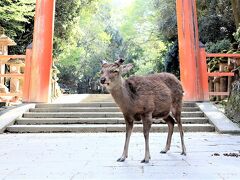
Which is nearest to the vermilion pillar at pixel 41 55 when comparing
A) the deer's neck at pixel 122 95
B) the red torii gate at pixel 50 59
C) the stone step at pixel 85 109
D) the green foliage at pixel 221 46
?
the red torii gate at pixel 50 59

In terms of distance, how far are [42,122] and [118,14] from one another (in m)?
37.7

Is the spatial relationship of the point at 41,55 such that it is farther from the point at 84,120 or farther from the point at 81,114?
the point at 84,120

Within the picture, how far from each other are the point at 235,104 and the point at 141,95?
506cm

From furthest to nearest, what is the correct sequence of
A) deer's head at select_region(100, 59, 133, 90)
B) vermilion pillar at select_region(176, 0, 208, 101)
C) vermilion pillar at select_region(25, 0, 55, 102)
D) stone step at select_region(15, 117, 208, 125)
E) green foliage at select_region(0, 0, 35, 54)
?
green foliage at select_region(0, 0, 35, 54) → vermilion pillar at select_region(176, 0, 208, 101) → vermilion pillar at select_region(25, 0, 55, 102) → stone step at select_region(15, 117, 208, 125) → deer's head at select_region(100, 59, 133, 90)

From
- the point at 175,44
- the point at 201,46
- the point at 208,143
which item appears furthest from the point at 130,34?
the point at 208,143

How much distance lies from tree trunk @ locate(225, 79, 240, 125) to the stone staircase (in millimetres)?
591

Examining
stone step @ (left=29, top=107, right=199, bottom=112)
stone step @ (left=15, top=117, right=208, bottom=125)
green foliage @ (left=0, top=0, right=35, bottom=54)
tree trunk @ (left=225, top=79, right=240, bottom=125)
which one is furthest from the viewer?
green foliage @ (left=0, top=0, right=35, bottom=54)

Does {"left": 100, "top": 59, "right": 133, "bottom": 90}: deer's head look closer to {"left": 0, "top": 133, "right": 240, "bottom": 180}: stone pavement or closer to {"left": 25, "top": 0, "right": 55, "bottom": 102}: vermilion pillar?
{"left": 0, "top": 133, "right": 240, "bottom": 180}: stone pavement

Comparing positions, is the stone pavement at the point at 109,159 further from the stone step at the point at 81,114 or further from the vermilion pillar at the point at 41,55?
the vermilion pillar at the point at 41,55

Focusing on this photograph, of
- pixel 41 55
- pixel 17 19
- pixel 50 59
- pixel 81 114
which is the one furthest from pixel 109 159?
pixel 17 19

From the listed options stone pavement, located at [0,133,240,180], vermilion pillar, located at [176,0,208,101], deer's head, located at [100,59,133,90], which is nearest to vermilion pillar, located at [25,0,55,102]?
vermilion pillar, located at [176,0,208,101]

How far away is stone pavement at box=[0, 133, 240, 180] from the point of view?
4.31m

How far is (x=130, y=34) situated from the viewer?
4122 cm

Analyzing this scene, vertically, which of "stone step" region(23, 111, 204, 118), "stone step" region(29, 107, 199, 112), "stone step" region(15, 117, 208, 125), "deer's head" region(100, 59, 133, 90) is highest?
"deer's head" region(100, 59, 133, 90)
